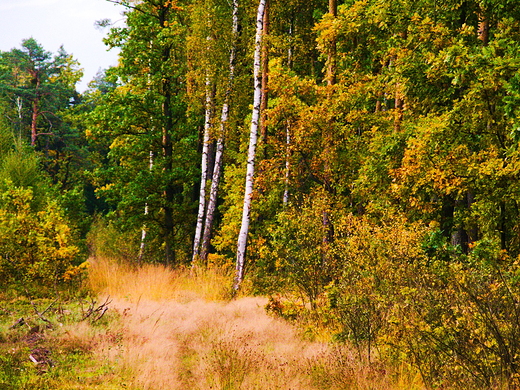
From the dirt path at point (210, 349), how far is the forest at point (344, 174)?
0.79 m

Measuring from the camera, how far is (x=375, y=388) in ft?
18.7

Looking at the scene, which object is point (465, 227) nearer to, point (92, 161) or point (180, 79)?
point (180, 79)

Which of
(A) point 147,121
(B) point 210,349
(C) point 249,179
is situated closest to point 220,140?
(A) point 147,121

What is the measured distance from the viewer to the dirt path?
636cm

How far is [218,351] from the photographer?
23.7 ft

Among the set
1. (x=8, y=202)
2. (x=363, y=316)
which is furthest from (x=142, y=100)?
(x=363, y=316)

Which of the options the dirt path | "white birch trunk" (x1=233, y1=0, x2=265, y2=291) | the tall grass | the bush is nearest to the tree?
the tall grass

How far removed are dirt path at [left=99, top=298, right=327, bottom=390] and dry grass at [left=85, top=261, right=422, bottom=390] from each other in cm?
1

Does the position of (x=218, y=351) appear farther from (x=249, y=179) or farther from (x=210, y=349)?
(x=249, y=179)

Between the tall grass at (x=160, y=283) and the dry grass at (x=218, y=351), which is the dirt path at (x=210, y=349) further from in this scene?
the tall grass at (x=160, y=283)

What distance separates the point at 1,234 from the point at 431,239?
9824mm

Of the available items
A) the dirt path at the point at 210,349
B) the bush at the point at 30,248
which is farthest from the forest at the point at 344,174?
the dirt path at the point at 210,349

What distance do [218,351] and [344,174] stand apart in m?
6.69

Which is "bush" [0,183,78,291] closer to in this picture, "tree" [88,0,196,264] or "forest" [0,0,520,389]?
"forest" [0,0,520,389]
